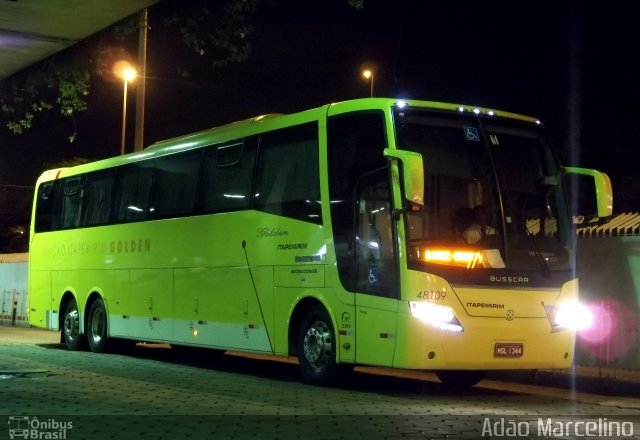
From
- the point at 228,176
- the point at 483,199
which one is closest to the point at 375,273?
the point at 483,199

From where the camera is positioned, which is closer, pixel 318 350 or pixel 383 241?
pixel 383 241

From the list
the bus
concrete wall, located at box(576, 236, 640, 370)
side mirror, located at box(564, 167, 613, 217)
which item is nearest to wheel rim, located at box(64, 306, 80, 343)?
the bus

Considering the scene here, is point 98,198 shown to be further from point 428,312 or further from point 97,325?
point 428,312

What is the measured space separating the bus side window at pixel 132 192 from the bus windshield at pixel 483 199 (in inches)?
270

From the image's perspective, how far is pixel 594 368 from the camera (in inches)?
603

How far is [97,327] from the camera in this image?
18.1m

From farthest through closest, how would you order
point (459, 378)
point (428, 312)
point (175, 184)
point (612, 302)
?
point (175, 184) < point (612, 302) < point (459, 378) < point (428, 312)

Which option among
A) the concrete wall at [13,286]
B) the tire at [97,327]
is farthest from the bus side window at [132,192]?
the concrete wall at [13,286]

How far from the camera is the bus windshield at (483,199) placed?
1107 cm

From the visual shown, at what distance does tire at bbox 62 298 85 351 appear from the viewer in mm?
18547

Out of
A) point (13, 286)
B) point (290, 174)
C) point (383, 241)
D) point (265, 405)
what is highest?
point (290, 174)

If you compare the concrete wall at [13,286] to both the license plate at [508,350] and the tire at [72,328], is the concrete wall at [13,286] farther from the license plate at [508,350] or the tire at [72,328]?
the license plate at [508,350]

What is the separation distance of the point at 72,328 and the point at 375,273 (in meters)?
9.68

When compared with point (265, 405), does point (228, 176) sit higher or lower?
higher
